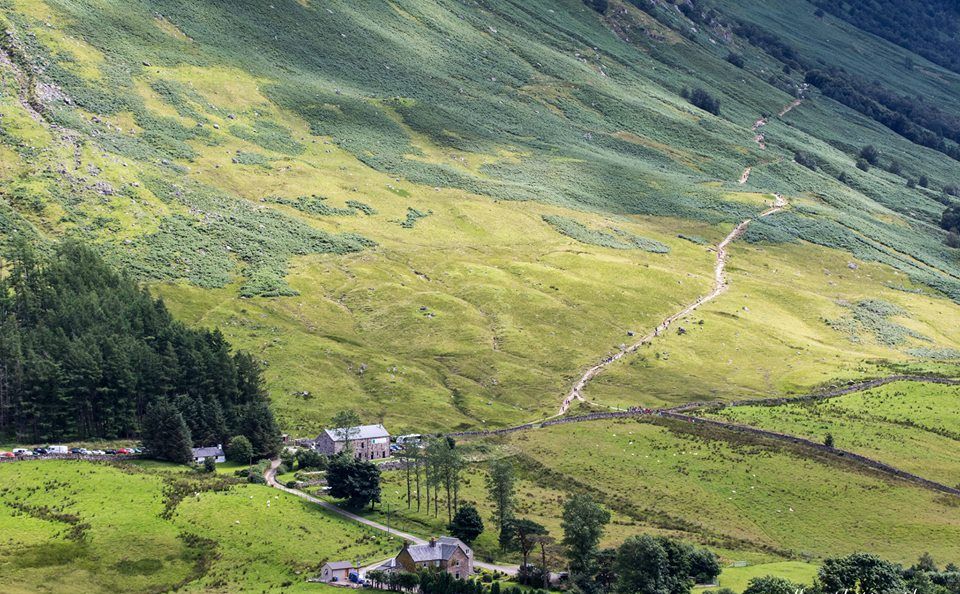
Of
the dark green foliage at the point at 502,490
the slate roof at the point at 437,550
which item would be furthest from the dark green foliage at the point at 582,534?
the slate roof at the point at 437,550

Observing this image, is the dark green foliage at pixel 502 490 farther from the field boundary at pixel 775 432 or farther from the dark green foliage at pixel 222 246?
the dark green foliage at pixel 222 246

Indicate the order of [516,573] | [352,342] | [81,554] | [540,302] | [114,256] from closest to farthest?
[81,554], [516,573], [352,342], [114,256], [540,302]

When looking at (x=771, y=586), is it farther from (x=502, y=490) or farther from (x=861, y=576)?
(x=502, y=490)

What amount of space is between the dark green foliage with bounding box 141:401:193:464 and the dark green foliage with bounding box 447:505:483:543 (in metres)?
31.8

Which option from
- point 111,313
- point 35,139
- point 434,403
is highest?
point 35,139

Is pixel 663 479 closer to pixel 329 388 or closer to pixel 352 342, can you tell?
pixel 329 388

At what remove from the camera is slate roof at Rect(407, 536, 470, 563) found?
282 ft

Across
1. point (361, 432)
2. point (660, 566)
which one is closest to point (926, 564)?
point (660, 566)

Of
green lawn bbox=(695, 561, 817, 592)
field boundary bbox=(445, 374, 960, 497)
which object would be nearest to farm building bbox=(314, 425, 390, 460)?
field boundary bbox=(445, 374, 960, 497)

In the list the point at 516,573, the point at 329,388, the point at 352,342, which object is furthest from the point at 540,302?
the point at 516,573

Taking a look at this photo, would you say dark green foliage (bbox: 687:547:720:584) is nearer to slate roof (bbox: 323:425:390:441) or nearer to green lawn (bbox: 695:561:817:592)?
green lawn (bbox: 695:561:817:592)

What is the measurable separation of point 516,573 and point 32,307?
76950 mm

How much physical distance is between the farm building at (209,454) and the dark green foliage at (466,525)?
30665 millimetres

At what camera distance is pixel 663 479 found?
11288cm
